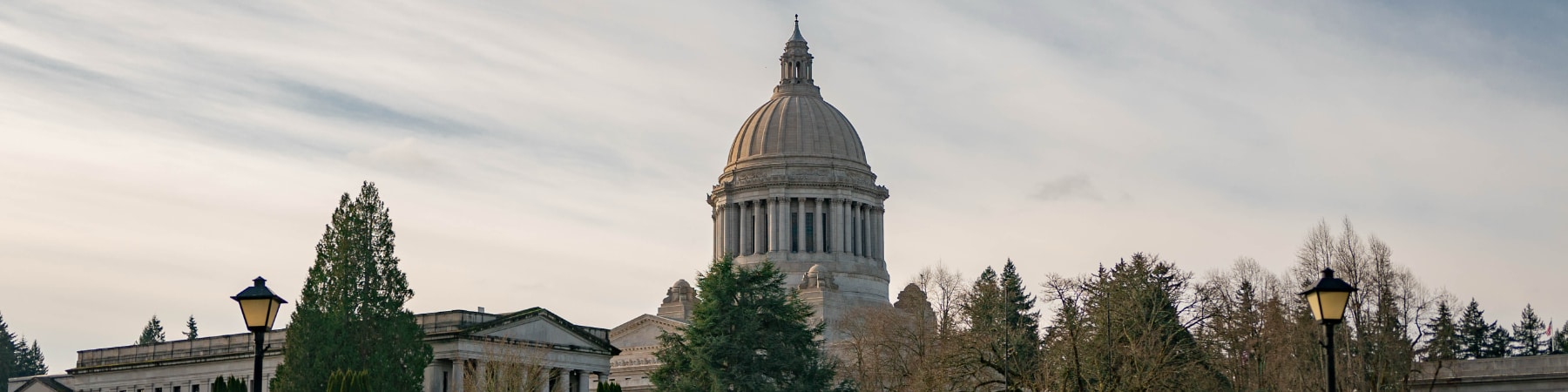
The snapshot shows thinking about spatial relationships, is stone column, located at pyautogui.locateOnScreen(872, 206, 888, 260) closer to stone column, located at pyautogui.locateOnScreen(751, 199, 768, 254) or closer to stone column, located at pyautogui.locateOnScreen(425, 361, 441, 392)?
stone column, located at pyautogui.locateOnScreen(751, 199, 768, 254)

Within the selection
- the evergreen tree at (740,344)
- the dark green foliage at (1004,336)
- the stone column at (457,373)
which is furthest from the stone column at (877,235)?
the evergreen tree at (740,344)

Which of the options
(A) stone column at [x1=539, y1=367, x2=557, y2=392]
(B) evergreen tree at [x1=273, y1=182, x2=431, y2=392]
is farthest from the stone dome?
(B) evergreen tree at [x1=273, y1=182, x2=431, y2=392]

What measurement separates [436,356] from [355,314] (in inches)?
713

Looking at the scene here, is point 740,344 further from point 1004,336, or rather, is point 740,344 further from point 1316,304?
point 1316,304

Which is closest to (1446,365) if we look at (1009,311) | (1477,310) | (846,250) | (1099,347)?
(1009,311)

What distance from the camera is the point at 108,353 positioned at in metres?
87.2

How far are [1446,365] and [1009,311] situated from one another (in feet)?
56.9

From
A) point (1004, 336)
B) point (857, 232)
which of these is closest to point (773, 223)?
point (857, 232)

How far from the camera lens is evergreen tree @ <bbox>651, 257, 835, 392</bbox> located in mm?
55688

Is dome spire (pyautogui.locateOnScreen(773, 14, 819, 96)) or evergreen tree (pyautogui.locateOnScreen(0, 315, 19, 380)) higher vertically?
dome spire (pyautogui.locateOnScreen(773, 14, 819, 96))

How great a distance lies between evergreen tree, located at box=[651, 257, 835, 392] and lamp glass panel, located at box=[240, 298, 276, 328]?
30741 millimetres

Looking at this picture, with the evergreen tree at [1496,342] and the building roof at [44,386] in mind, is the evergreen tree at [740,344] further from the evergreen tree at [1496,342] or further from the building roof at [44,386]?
the evergreen tree at [1496,342]

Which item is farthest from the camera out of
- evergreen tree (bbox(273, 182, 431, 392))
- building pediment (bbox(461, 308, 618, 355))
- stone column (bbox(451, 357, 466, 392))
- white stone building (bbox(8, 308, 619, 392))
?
building pediment (bbox(461, 308, 618, 355))

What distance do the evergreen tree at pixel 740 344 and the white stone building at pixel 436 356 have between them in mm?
15135
